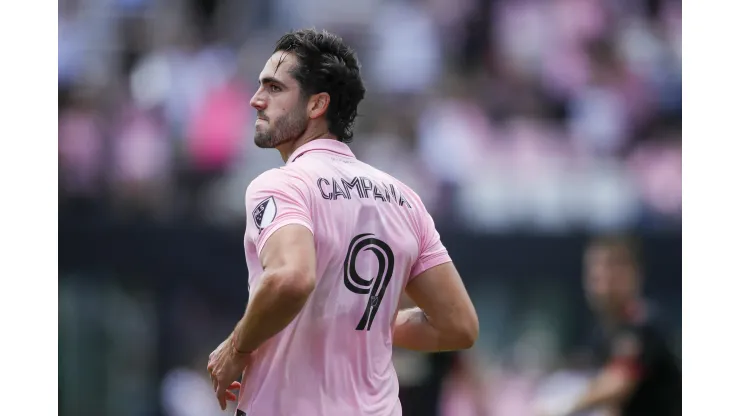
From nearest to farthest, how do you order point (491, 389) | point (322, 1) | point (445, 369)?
point (445, 369), point (491, 389), point (322, 1)

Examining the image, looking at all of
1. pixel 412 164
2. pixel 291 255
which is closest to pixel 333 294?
pixel 291 255

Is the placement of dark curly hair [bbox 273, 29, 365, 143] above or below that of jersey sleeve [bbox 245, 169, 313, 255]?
above

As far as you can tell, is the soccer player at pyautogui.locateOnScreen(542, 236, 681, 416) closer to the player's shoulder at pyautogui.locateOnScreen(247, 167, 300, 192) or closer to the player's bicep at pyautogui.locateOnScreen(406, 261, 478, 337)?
the player's bicep at pyautogui.locateOnScreen(406, 261, 478, 337)

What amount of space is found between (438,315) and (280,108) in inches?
36.0

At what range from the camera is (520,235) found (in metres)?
7.86

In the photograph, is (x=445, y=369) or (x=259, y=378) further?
(x=445, y=369)

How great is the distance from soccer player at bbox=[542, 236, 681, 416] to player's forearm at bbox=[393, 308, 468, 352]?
3.18 m

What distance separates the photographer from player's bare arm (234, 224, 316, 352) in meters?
2.79

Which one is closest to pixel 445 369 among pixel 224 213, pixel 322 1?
pixel 224 213

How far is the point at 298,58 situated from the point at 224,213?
4.53m

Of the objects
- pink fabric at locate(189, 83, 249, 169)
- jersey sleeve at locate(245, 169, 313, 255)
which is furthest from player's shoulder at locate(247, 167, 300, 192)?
pink fabric at locate(189, 83, 249, 169)

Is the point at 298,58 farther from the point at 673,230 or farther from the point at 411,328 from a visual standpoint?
the point at 673,230

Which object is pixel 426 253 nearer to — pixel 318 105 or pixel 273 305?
pixel 318 105

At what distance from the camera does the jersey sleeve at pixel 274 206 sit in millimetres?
2922
